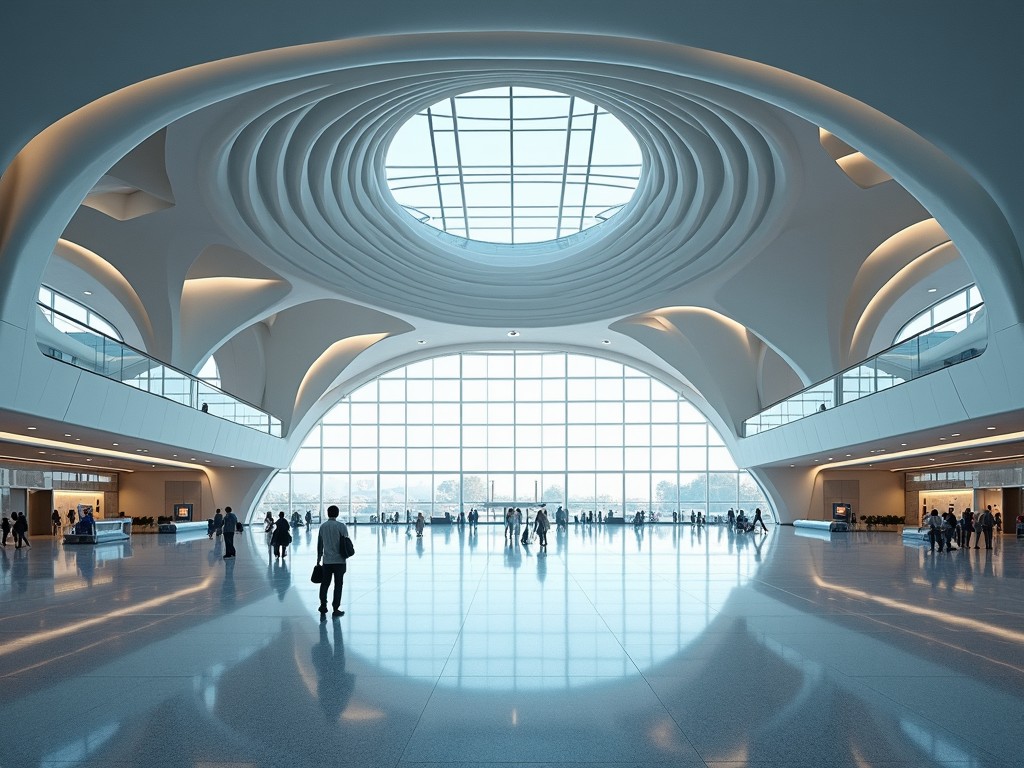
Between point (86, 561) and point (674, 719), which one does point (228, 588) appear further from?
point (674, 719)

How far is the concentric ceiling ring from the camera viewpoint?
634 inches

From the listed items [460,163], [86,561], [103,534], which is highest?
[460,163]

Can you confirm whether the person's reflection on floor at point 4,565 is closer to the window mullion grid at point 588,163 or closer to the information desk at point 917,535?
the window mullion grid at point 588,163

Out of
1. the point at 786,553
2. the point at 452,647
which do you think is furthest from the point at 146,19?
the point at 786,553

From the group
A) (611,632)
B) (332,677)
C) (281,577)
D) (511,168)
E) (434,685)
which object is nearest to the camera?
(434,685)

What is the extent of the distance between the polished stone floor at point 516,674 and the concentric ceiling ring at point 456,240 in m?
8.67

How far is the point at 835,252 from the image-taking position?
24125 mm

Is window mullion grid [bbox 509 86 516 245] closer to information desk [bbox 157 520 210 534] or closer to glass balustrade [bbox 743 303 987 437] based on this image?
glass balustrade [bbox 743 303 987 437]

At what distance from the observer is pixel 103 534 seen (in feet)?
86.2

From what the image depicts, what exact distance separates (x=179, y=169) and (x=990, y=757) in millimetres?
18335

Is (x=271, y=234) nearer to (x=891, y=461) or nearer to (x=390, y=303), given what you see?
(x=390, y=303)

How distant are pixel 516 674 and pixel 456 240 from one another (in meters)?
25.3

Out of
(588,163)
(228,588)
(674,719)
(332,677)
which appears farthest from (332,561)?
(588,163)

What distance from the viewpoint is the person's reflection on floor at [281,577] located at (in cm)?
1238
